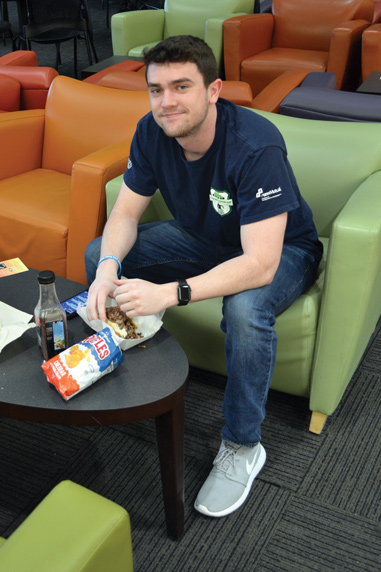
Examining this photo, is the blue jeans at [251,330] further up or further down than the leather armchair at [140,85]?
further down

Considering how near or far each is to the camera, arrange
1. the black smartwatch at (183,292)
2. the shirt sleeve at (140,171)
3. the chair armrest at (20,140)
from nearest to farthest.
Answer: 1. the black smartwatch at (183,292)
2. the shirt sleeve at (140,171)
3. the chair armrest at (20,140)

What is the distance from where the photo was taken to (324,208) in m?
2.01

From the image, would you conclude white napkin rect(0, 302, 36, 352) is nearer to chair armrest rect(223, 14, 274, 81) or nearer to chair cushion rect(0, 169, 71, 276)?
chair cushion rect(0, 169, 71, 276)

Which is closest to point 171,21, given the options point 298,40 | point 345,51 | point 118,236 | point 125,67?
point 298,40

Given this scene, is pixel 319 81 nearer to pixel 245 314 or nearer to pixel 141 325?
pixel 245 314

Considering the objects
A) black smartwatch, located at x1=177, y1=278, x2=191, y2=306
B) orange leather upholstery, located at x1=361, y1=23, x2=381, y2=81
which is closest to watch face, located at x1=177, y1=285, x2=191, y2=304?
black smartwatch, located at x1=177, y1=278, x2=191, y2=306

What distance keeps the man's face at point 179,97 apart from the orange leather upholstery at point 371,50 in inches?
102

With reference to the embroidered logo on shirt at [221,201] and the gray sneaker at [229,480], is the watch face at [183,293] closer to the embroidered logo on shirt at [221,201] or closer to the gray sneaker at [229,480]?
the embroidered logo on shirt at [221,201]

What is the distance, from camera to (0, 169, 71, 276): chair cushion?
228cm

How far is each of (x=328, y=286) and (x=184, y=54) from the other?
2.35 ft

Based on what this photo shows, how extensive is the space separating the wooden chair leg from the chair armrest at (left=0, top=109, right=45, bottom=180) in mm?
1681

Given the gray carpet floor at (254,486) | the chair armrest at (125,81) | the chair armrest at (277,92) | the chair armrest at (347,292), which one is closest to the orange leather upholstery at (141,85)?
the chair armrest at (125,81)

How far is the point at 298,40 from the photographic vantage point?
4.47m

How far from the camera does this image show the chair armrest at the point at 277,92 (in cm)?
260
